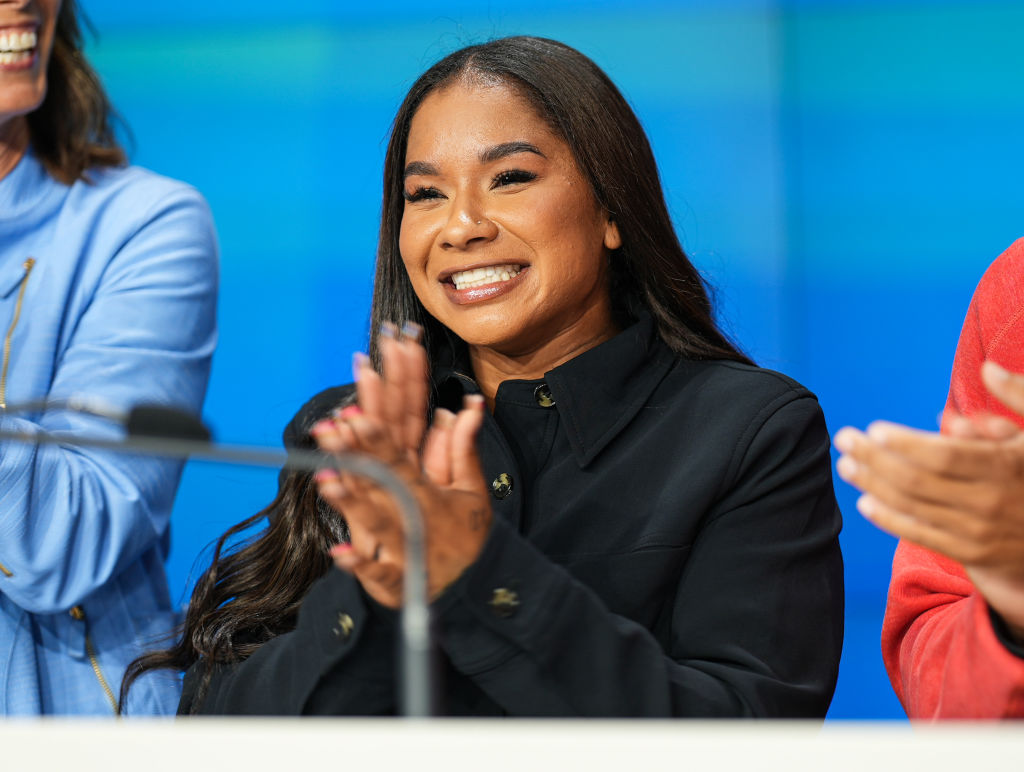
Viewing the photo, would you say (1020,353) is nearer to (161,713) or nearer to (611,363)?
(611,363)

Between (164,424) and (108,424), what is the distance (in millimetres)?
887

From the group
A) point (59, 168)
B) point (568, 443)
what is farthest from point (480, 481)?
point (59, 168)

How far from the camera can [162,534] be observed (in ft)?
6.30

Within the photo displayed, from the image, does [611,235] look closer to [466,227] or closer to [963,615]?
[466,227]

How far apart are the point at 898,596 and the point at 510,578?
50cm

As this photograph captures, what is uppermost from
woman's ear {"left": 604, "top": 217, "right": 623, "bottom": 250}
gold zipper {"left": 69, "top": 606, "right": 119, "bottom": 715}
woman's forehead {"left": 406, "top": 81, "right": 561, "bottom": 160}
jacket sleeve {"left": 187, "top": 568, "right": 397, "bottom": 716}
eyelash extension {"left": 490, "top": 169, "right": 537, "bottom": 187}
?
woman's forehead {"left": 406, "top": 81, "right": 561, "bottom": 160}

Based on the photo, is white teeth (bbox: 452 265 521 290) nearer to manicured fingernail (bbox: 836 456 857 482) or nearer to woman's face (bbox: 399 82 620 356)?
woman's face (bbox: 399 82 620 356)

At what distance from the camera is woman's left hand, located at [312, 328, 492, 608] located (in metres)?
1.16

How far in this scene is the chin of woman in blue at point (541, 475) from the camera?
1.22m

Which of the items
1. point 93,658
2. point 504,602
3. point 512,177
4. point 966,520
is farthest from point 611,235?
point 93,658

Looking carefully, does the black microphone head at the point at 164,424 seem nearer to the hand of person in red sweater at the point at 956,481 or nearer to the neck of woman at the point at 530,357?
the hand of person in red sweater at the point at 956,481

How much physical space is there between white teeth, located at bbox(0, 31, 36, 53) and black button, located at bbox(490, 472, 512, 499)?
103 centimetres

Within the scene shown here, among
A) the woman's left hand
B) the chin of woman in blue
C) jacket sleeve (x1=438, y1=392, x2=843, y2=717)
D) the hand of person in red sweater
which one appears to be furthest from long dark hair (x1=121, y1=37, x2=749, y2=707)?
the hand of person in red sweater

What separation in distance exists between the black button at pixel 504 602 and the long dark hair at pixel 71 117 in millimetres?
1147
